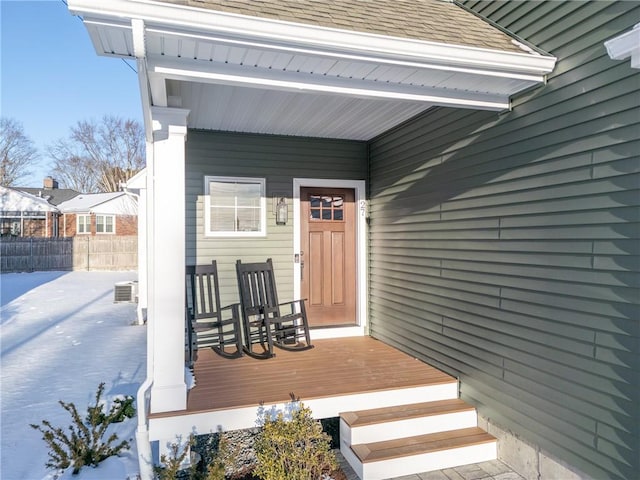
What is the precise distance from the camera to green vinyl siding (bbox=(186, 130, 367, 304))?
14.9 feet

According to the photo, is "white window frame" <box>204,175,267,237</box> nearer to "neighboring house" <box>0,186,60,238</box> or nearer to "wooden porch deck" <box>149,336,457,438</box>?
"wooden porch deck" <box>149,336,457,438</box>

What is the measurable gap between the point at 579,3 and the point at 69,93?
2080cm

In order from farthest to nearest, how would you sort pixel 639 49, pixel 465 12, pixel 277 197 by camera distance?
pixel 277 197
pixel 465 12
pixel 639 49

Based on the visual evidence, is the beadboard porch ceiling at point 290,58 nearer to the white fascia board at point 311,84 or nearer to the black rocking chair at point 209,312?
the white fascia board at point 311,84

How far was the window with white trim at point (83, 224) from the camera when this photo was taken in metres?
19.2

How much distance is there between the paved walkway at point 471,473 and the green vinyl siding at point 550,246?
29 cm

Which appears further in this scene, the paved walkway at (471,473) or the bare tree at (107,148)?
the bare tree at (107,148)

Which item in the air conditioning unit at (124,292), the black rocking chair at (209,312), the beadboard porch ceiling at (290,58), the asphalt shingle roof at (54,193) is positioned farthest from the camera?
the asphalt shingle roof at (54,193)

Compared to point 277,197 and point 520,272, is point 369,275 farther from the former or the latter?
point 520,272

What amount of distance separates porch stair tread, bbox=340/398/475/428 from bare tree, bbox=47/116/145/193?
21.7m

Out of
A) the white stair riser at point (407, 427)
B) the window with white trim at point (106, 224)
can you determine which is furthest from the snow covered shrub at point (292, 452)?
the window with white trim at point (106, 224)

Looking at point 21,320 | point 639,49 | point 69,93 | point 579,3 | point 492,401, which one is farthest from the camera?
point 69,93

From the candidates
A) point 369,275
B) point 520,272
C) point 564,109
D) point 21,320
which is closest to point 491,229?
point 520,272

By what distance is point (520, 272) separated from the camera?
9.10 feet
